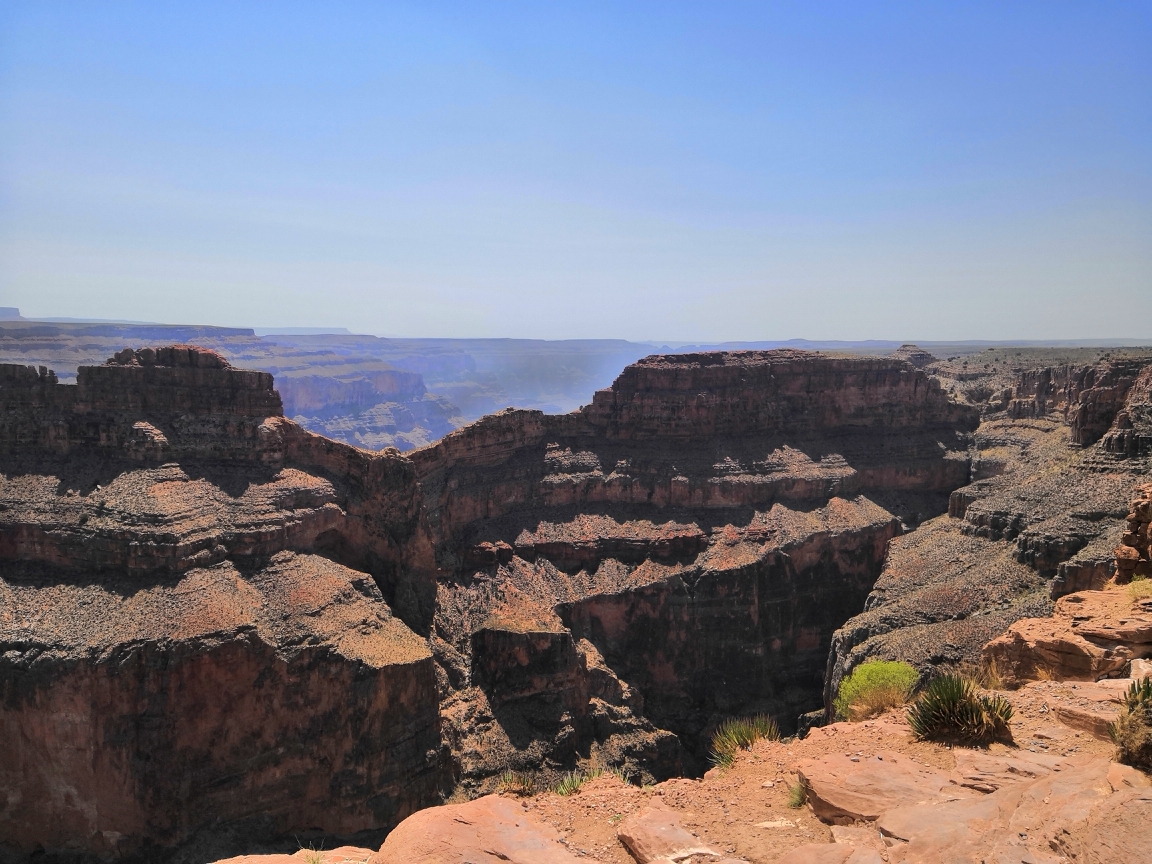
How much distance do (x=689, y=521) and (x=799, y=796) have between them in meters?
48.5

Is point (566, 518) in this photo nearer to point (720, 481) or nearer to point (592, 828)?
point (720, 481)

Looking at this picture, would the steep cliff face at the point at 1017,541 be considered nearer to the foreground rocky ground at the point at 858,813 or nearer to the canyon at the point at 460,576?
the canyon at the point at 460,576

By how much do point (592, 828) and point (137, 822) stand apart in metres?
27.7

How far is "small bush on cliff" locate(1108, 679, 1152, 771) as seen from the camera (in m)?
13.4

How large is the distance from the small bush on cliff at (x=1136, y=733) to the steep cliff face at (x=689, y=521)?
33456 mm

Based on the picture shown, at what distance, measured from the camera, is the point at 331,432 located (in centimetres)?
19012

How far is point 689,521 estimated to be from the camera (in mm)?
64250

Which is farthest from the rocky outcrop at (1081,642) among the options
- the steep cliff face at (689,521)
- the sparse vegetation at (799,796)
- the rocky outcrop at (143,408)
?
the rocky outcrop at (143,408)

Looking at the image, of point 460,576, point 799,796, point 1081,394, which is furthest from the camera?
point 1081,394

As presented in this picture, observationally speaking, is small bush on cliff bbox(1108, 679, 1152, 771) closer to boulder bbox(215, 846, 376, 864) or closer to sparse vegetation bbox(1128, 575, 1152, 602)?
sparse vegetation bbox(1128, 575, 1152, 602)

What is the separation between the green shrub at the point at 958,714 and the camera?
16.9 meters

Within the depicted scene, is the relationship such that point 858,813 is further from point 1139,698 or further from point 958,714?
point 1139,698

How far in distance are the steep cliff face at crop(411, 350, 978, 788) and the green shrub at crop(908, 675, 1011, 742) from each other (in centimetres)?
2936

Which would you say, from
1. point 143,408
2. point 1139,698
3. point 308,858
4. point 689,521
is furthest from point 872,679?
point 143,408
